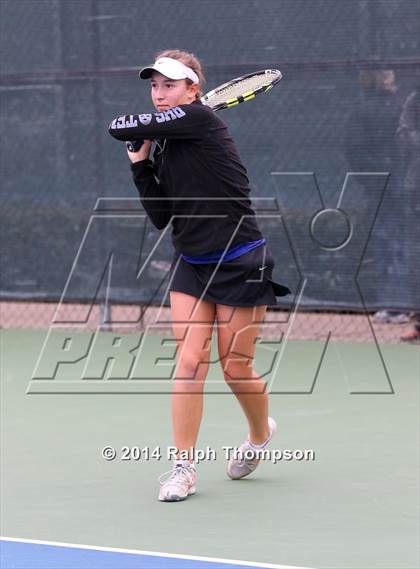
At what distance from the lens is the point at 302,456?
5.55m

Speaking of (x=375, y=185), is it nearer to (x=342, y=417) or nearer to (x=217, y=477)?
(x=342, y=417)

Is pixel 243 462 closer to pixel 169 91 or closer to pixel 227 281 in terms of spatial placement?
pixel 227 281

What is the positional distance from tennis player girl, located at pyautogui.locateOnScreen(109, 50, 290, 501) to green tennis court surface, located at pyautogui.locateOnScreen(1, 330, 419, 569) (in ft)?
0.93

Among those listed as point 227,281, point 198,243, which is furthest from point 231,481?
point 198,243

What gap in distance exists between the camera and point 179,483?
486cm

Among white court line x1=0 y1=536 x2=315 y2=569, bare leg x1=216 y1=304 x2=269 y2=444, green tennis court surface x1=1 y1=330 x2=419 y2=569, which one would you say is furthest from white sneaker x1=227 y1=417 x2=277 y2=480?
white court line x1=0 y1=536 x2=315 y2=569

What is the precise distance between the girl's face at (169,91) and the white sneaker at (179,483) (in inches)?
50.7

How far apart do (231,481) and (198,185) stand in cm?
114

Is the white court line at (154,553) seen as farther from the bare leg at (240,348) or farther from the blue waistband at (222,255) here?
the blue waistband at (222,255)

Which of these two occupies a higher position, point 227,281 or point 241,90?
point 241,90

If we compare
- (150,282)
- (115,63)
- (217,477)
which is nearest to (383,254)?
(150,282)

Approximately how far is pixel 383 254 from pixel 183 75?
3.28 metres

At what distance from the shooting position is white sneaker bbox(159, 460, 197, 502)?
484 centimetres

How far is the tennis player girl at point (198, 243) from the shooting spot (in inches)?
192
